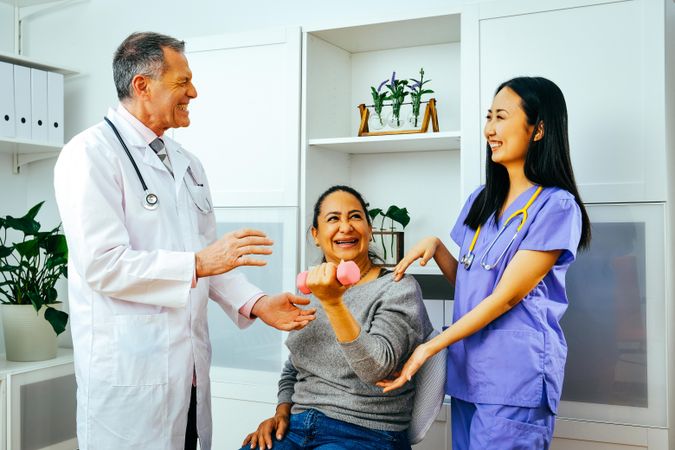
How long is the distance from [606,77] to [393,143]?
78 centimetres

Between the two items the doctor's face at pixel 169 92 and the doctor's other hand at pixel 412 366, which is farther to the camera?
the doctor's face at pixel 169 92

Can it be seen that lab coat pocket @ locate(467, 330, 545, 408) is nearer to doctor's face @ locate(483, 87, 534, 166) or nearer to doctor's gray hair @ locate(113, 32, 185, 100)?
doctor's face @ locate(483, 87, 534, 166)

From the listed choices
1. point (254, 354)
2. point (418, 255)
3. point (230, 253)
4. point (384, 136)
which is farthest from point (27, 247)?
point (418, 255)

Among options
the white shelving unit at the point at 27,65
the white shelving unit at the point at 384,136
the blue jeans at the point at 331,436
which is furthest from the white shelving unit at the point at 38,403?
the blue jeans at the point at 331,436

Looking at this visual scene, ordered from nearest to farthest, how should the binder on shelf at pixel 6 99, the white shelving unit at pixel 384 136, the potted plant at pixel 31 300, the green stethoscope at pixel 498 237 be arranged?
1. the green stethoscope at pixel 498 237
2. the white shelving unit at pixel 384 136
3. the potted plant at pixel 31 300
4. the binder on shelf at pixel 6 99

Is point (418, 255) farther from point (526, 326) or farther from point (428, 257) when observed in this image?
point (526, 326)

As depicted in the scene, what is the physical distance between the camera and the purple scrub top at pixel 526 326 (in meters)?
1.65

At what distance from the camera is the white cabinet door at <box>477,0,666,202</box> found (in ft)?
6.82

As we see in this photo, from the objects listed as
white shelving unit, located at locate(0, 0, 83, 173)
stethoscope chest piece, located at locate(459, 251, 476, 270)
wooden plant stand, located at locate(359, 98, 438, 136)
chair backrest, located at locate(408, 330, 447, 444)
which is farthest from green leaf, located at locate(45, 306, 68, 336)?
stethoscope chest piece, located at locate(459, 251, 476, 270)

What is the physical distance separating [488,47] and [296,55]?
27.7 inches

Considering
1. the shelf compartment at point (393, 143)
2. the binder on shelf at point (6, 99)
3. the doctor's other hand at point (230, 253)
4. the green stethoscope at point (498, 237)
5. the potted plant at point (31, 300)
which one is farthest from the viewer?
the binder on shelf at point (6, 99)

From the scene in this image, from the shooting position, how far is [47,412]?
295 centimetres

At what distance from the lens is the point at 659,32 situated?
81.9 inches

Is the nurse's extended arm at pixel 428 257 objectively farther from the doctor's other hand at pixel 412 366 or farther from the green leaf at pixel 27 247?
the green leaf at pixel 27 247
